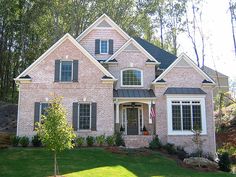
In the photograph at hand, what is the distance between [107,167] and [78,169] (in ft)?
5.12

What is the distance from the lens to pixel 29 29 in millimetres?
40156

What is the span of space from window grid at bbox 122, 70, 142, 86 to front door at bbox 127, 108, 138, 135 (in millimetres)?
2052

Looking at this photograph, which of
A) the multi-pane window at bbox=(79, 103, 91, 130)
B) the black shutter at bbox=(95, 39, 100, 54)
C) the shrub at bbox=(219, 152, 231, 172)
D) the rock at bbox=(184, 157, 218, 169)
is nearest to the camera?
the rock at bbox=(184, 157, 218, 169)

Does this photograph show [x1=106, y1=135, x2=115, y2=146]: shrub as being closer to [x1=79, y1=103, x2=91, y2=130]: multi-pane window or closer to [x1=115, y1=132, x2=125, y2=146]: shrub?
[x1=115, y1=132, x2=125, y2=146]: shrub

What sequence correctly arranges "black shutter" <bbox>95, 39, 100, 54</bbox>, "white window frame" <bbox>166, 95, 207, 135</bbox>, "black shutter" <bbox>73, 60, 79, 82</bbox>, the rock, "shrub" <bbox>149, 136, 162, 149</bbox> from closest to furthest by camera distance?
1. the rock
2. "shrub" <bbox>149, 136, 162, 149</bbox>
3. "black shutter" <bbox>73, 60, 79, 82</bbox>
4. "white window frame" <bbox>166, 95, 207, 135</bbox>
5. "black shutter" <bbox>95, 39, 100, 54</bbox>

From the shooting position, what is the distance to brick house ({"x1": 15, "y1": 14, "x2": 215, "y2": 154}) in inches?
942

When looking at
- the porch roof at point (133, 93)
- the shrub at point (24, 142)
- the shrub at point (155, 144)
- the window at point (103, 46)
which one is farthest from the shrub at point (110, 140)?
the window at point (103, 46)

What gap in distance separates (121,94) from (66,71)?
4414 millimetres

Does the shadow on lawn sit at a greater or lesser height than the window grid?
lesser

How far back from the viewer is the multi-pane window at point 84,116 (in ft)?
78.3

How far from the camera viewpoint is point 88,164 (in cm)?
1722

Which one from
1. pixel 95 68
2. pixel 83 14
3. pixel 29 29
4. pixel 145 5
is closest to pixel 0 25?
pixel 29 29

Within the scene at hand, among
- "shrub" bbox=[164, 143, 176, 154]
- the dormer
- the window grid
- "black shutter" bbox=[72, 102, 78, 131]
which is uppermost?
the dormer

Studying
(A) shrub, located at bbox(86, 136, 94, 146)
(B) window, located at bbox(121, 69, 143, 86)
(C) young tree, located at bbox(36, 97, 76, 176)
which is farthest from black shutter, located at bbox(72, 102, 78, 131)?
(C) young tree, located at bbox(36, 97, 76, 176)
